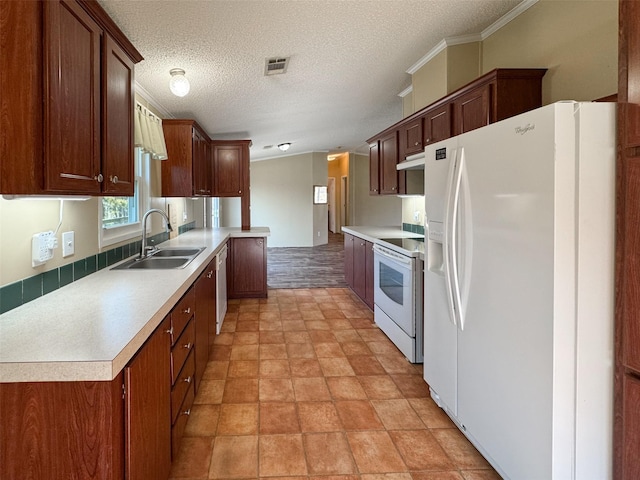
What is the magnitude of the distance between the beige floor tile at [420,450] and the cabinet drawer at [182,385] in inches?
44.9

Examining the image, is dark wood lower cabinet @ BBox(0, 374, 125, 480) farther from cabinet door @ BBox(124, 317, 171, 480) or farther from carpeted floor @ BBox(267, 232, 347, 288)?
carpeted floor @ BBox(267, 232, 347, 288)

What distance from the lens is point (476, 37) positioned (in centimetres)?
335

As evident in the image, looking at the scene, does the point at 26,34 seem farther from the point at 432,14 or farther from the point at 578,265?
the point at 432,14

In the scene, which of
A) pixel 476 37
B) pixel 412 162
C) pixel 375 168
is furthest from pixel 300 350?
pixel 476 37

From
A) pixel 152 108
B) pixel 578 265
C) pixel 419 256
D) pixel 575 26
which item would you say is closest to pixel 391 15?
pixel 575 26

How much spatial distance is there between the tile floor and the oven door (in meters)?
0.31

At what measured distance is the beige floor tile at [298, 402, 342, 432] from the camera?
235 cm

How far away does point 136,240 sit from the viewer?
330cm

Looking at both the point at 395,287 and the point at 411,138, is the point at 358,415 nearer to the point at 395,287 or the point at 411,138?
the point at 395,287

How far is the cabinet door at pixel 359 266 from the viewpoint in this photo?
4.89 meters

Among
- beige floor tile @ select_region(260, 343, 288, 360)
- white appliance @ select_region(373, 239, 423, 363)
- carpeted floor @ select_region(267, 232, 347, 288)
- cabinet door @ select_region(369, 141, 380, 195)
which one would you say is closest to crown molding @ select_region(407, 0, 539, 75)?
cabinet door @ select_region(369, 141, 380, 195)

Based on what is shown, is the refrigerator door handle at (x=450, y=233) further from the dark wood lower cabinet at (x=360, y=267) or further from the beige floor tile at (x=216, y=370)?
the dark wood lower cabinet at (x=360, y=267)

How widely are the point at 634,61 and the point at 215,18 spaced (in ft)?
6.90

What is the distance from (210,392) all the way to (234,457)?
2.55 ft
